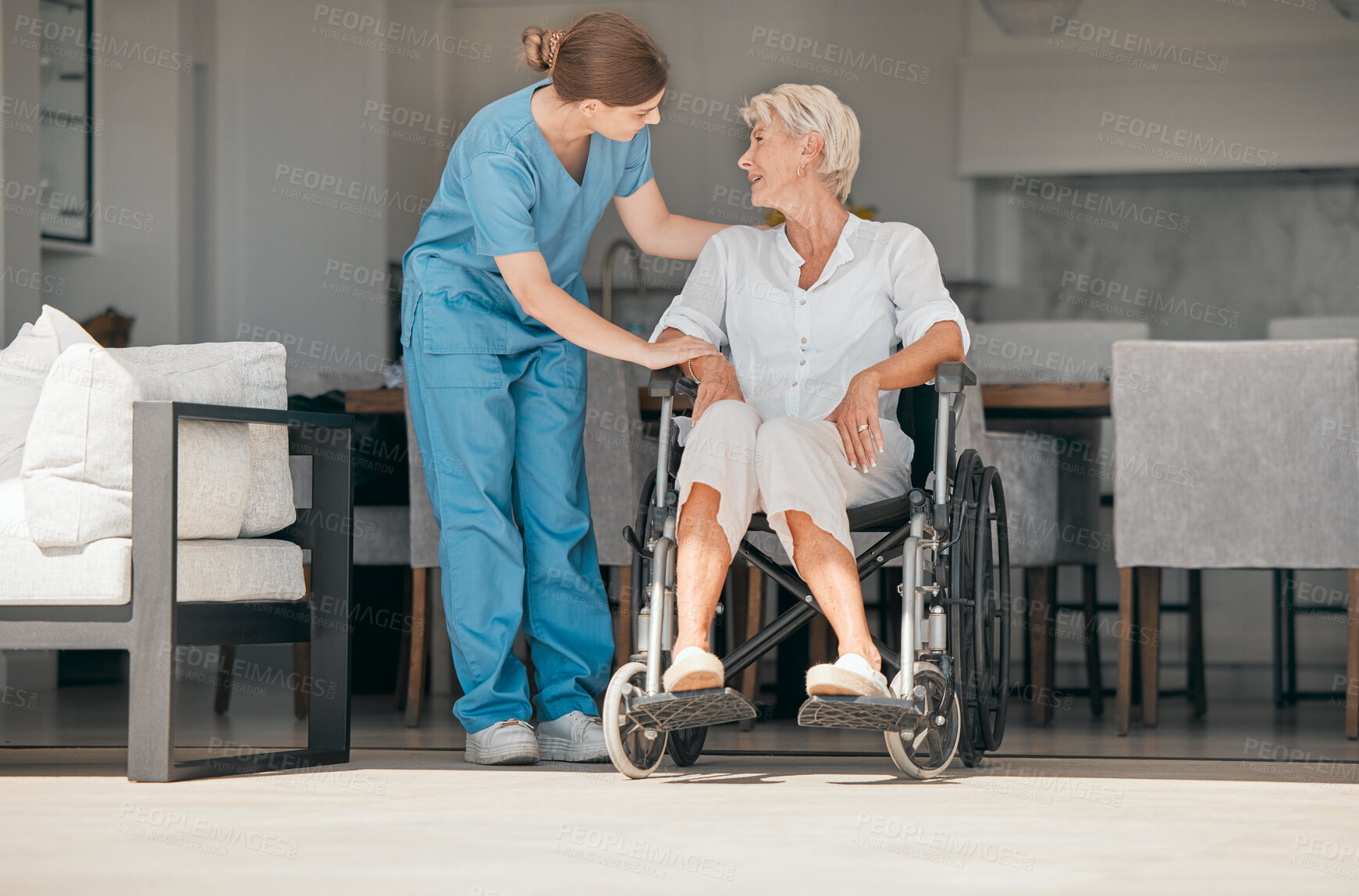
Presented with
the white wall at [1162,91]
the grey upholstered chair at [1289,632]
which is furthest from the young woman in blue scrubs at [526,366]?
the white wall at [1162,91]

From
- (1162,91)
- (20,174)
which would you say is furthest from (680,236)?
(1162,91)

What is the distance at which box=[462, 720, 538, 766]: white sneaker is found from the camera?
246cm

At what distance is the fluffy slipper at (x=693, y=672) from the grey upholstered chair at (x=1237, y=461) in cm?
123

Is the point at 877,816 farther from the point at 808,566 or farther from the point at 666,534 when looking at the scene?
the point at 666,534

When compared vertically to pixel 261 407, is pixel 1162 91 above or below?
above

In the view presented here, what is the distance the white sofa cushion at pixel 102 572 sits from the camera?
87.8 inches

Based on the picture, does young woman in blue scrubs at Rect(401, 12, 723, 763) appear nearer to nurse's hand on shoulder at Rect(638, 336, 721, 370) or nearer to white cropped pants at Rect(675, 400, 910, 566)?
nurse's hand on shoulder at Rect(638, 336, 721, 370)

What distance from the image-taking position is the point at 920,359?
2314mm

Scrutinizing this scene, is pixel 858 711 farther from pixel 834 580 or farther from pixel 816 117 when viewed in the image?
pixel 816 117

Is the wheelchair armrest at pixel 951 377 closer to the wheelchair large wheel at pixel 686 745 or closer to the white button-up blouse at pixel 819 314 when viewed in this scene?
the white button-up blouse at pixel 819 314

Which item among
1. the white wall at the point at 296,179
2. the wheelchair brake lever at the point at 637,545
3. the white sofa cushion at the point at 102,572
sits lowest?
the white sofa cushion at the point at 102,572

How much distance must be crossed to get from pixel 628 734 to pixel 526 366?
28.6 inches

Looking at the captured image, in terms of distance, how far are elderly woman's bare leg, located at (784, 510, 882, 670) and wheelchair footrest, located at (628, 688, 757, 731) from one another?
0.54ft

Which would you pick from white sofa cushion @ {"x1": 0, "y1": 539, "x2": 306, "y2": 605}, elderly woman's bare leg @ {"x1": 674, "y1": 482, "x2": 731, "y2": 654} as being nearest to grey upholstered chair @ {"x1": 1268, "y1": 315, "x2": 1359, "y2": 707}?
elderly woman's bare leg @ {"x1": 674, "y1": 482, "x2": 731, "y2": 654}
